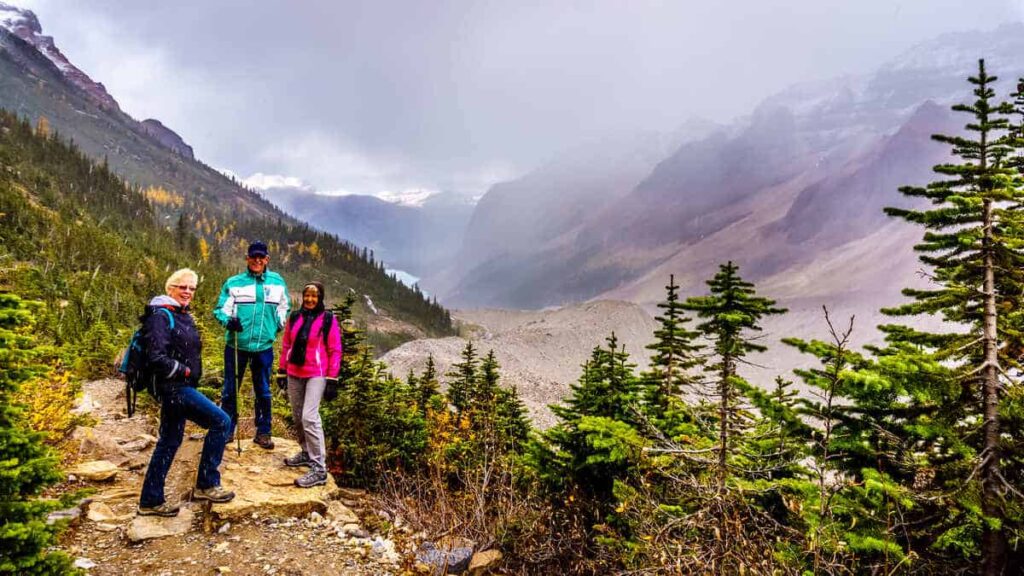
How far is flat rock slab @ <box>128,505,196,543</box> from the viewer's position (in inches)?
193

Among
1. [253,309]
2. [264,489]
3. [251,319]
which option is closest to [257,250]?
[253,309]

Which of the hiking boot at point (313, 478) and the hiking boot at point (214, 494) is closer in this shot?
the hiking boot at point (214, 494)

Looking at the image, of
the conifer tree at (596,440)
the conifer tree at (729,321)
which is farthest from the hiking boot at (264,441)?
the conifer tree at (729,321)

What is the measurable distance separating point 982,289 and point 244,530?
8352 millimetres

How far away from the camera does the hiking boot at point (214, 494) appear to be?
5.45 m

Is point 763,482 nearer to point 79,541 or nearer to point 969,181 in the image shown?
point 969,181

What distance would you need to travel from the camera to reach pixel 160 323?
477 cm

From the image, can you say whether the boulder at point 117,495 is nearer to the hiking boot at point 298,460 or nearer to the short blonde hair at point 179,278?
the hiking boot at point 298,460

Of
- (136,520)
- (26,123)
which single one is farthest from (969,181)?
(26,123)

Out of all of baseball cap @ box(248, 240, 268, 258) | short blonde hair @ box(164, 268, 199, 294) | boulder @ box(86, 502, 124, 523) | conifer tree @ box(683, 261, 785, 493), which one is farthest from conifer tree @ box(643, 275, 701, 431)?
boulder @ box(86, 502, 124, 523)

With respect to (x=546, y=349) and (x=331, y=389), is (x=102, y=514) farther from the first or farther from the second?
(x=546, y=349)

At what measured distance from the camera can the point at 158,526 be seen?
200 inches

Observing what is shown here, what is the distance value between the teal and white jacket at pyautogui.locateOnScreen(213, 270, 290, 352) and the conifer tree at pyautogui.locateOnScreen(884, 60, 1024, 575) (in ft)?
25.3

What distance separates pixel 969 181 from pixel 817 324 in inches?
4548
